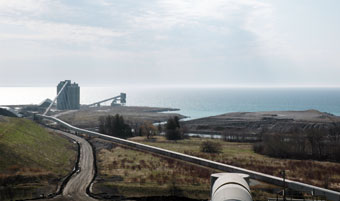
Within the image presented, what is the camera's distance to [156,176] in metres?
48.5

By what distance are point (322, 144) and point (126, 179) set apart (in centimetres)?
4753

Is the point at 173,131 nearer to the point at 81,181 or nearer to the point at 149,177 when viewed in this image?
the point at 149,177

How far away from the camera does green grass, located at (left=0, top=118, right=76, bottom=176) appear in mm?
50031

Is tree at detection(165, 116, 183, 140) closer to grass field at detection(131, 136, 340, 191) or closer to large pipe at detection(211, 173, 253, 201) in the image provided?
grass field at detection(131, 136, 340, 191)

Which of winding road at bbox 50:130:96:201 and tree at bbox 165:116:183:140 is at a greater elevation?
tree at bbox 165:116:183:140

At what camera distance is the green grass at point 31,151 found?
1970 inches

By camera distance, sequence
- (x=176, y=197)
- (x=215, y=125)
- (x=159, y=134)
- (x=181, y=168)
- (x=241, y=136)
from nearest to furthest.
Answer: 1. (x=176, y=197)
2. (x=181, y=168)
3. (x=241, y=136)
4. (x=159, y=134)
5. (x=215, y=125)

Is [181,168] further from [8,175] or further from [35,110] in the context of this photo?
[35,110]

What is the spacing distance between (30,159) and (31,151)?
5188 mm

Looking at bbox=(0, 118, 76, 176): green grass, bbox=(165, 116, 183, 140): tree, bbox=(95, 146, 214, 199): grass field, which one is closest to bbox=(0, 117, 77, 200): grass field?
bbox=(0, 118, 76, 176): green grass

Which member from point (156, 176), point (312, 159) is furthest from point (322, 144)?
point (156, 176)

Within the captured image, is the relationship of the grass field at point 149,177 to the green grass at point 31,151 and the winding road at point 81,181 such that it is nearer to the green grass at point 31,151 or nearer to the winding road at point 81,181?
the winding road at point 81,181

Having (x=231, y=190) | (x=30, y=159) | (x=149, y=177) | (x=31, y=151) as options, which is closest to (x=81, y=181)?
(x=149, y=177)

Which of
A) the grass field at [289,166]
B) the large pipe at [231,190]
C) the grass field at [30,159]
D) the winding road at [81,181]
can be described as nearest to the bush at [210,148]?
the grass field at [289,166]
